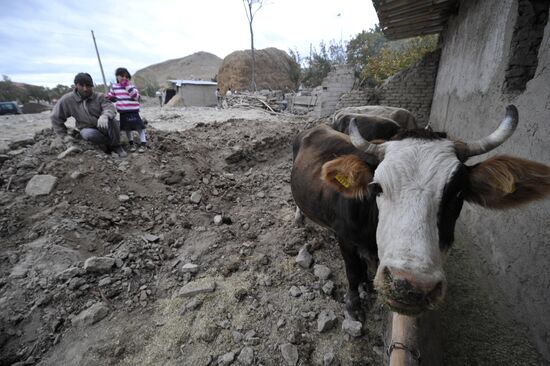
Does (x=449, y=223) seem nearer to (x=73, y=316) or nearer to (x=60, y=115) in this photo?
(x=73, y=316)

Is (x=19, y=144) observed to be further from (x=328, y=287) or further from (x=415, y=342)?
(x=415, y=342)

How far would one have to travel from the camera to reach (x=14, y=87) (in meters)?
34.0

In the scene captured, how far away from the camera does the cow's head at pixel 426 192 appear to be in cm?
126

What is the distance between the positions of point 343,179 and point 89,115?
16.2 ft

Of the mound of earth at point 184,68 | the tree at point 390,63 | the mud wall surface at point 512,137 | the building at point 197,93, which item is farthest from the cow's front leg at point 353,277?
the mound of earth at point 184,68

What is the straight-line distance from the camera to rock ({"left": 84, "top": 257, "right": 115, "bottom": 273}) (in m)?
2.80

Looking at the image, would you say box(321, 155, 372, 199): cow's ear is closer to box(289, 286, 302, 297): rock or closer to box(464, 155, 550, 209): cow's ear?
box(464, 155, 550, 209): cow's ear

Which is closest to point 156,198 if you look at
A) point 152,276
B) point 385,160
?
point 152,276

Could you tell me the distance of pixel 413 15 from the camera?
6.47 m

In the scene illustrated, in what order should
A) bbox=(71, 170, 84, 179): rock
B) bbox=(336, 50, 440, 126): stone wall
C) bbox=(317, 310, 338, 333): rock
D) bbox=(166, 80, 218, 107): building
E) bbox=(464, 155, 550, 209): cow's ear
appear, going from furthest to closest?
1. bbox=(166, 80, 218, 107): building
2. bbox=(336, 50, 440, 126): stone wall
3. bbox=(71, 170, 84, 179): rock
4. bbox=(317, 310, 338, 333): rock
5. bbox=(464, 155, 550, 209): cow's ear

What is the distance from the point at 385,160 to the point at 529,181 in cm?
76

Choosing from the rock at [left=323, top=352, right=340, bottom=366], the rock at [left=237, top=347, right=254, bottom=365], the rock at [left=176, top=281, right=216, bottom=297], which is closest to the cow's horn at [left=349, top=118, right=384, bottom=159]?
the rock at [left=323, top=352, right=340, bottom=366]

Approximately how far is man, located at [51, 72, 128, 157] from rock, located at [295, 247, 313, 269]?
3813mm

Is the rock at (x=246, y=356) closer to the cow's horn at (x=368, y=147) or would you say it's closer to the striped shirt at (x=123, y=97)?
the cow's horn at (x=368, y=147)
